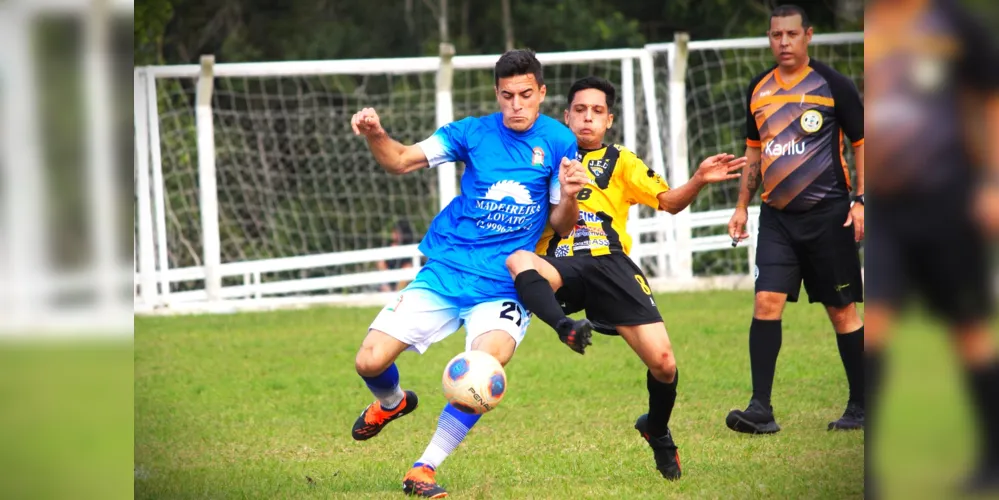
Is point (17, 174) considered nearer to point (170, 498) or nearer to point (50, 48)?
point (50, 48)

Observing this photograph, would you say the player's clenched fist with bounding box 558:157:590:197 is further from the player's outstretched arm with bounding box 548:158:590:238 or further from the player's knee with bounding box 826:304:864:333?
the player's knee with bounding box 826:304:864:333

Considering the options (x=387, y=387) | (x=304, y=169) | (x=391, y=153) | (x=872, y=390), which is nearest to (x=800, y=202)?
(x=391, y=153)

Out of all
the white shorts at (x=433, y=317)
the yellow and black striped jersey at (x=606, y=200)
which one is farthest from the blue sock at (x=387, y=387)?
the yellow and black striped jersey at (x=606, y=200)

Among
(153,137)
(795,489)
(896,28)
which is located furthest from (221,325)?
(896,28)

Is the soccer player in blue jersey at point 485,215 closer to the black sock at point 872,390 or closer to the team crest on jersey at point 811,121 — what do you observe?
the team crest on jersey at point 811,121

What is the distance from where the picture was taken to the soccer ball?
4176mm

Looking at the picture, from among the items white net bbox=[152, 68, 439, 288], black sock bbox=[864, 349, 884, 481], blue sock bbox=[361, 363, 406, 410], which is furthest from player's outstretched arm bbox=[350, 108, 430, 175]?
white net bbox=[152, 68, 439, 288]

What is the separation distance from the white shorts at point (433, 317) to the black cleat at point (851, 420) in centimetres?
166

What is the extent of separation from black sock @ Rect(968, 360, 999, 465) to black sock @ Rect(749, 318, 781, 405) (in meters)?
4.19

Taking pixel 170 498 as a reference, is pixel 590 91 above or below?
above

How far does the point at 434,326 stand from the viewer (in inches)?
188

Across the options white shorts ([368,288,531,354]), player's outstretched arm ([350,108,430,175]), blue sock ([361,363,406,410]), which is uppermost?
player's outstretched arm ([350,108,430,175])

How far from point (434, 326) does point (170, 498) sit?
4.08 ft

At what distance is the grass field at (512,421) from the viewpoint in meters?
4.48
